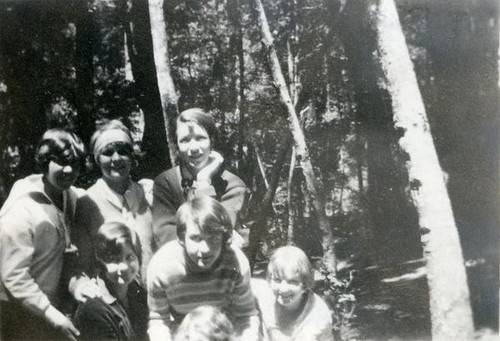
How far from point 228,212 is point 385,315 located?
0.59 metres

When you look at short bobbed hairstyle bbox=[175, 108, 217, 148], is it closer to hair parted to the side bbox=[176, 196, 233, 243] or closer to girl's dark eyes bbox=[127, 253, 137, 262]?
hair parted to the side bbox=[176, 196, 233, 243]

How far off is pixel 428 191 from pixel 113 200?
966 millimetres

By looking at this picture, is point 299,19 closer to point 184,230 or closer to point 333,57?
point 333,57

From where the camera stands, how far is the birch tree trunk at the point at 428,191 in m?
1.57

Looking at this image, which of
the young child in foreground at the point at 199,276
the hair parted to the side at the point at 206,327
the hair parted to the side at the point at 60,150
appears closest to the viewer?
the hair parted to the side at the point at 206,327

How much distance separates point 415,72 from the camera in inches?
62.9

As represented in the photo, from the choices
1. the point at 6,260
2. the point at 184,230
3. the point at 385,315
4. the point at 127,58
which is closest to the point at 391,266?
the point at 385,315

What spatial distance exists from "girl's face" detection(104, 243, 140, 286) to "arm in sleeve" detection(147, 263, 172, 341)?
0.07 metres

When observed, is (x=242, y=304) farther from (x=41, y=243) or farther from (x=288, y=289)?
(x=41, y=243)

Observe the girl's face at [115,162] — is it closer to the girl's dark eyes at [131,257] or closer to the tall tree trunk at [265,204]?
the girl's dark eyes at [131,257]

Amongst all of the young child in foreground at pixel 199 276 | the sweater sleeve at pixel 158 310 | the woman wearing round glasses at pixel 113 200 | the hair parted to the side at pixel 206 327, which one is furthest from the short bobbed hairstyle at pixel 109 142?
the hair parted to the side at pixel 206 327

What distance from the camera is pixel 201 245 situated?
140 centimetres

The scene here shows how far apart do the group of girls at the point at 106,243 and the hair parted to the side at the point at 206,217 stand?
2.8 inches

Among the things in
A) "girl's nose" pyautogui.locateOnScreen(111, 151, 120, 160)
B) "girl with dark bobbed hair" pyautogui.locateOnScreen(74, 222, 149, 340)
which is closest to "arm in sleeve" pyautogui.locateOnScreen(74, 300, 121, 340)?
"girl with dark bobbed hair" pyautogui.locateOnScreen(74, 222, 149, 340)
